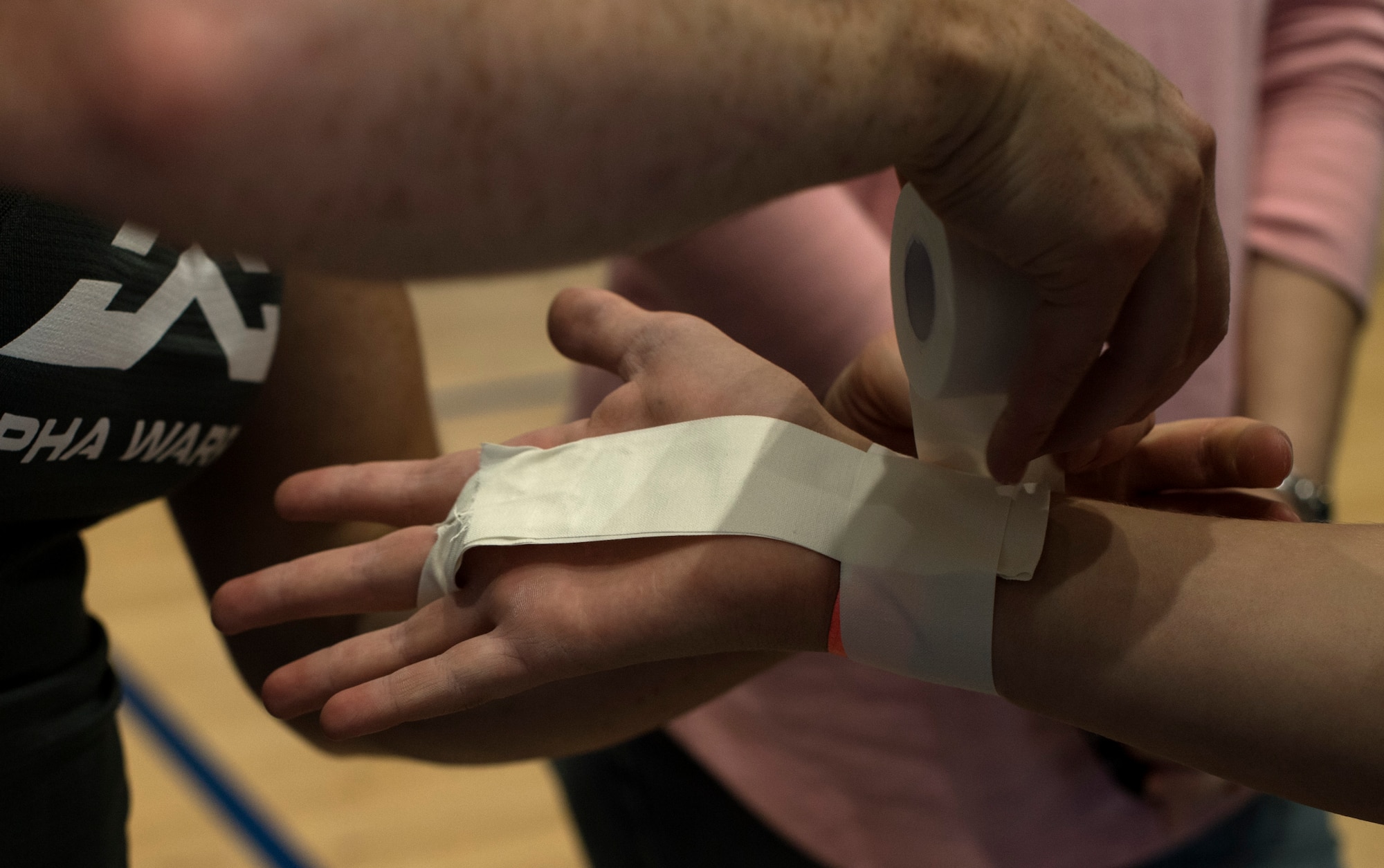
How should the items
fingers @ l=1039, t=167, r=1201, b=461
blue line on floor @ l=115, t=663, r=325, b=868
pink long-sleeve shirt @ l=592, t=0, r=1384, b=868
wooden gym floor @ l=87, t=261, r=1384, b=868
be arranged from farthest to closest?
wooden gym floor @ l=87, t=261, r=1384, b=868
blue line on floor @ l=115, t=663, r=325, b=868
pink long-sleeve shirt @ l=592, t=0, r=1384, b=868
fingers @ l=1039, t=167, r=1201, b=461

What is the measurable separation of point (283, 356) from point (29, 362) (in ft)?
0.77

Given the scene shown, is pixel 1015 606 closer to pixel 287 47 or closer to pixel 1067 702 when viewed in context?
pixel 1067 702

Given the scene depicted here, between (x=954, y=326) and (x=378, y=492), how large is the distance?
0.37 m

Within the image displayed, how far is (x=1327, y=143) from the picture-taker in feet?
2.94

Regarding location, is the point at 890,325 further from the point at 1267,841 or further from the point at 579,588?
the point at 1267,841

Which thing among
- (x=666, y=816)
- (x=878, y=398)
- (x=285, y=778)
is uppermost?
(x=878, y=398)

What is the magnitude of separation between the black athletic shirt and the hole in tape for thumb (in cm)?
34

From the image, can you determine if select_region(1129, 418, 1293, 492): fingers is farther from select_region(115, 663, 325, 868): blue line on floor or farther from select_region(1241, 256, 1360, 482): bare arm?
select_region(115, 663, 325, 868): blue line on floor

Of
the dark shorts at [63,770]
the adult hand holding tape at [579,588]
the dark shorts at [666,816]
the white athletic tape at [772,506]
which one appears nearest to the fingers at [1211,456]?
the adult hand holding tape at [579,588]

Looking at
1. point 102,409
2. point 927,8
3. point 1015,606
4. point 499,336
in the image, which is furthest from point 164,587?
point 927,8

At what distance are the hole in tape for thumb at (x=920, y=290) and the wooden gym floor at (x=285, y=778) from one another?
33.2 inches

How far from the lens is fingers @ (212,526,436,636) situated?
59cm

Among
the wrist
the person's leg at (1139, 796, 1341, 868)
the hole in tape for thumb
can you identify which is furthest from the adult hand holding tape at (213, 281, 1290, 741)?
the person's leg at (1139, 796, 1341, 868)

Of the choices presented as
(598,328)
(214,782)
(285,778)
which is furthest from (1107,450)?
(285,778)
